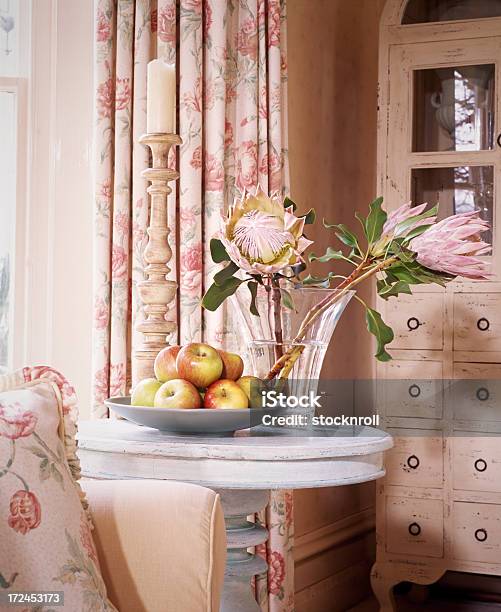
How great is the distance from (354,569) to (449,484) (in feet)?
2.26

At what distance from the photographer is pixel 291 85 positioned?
117 inches

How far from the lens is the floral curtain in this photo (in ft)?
7.69

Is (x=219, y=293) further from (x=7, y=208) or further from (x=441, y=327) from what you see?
(x=441, y=327)

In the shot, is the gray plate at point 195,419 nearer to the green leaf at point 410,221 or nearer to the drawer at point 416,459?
the green leaf at point 410,221

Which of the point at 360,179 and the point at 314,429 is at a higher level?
the point at 360,179

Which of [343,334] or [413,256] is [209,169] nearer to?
[413,256]

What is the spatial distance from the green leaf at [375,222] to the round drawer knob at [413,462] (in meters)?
1.33

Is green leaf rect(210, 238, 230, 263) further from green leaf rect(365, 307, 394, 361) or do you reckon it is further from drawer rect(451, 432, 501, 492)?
drawer rect(451, 432, 501, 492)

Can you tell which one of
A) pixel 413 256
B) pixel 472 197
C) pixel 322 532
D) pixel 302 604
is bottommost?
pixel 302 604

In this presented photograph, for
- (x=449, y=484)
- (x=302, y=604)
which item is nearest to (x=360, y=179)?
(x=449, y=484)

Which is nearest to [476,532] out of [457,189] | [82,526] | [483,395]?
[483,395]

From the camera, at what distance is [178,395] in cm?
160

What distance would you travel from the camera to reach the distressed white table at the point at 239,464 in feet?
4.88

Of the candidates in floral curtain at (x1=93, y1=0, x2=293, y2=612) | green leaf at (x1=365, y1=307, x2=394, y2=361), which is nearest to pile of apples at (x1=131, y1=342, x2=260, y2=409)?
green leaf at (x1=365, y1=307, x2=394, y2=361)
